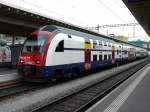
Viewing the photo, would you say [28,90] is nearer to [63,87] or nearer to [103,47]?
[63,87]

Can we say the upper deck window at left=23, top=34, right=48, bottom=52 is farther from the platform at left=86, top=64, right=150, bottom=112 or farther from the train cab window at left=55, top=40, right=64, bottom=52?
the platform at left=86, top=64, right=150, bottom=112

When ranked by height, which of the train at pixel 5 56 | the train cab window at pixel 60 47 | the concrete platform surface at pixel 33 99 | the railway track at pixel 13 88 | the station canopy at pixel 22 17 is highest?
the station canopy at pixel 22 17

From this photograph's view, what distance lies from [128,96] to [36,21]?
49.7 ft

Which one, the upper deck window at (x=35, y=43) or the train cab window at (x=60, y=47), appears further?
→ the train cab window at (x=60, y=47)

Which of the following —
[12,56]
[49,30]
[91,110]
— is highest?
[49,30]

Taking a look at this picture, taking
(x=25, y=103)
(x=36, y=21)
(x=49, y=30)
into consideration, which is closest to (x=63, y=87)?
(x=49, y=30)

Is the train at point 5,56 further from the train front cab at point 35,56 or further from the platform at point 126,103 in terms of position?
the platform at point 126,103

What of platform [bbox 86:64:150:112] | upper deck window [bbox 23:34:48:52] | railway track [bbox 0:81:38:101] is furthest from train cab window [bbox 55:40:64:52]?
platform [bbox 86:64:150:112]

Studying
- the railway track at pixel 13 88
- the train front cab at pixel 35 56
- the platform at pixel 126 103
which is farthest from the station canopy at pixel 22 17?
the platform at pixel 126 103

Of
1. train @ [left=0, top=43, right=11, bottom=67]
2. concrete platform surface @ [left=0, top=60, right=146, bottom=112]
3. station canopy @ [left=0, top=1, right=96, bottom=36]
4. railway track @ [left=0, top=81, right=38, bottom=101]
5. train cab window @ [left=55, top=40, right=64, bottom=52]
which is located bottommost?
concrete platform surface @ [left=0, top=60, right=146, bottom=112]

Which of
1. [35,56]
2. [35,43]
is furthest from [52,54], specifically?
[35,43]

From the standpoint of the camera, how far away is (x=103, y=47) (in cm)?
2283

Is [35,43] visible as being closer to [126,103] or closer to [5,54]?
[126,103]

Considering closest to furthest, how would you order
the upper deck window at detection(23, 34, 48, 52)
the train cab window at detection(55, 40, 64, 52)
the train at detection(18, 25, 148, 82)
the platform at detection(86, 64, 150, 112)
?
the platform at detection(86, 64, 150, 112) → the train at detection(18, 25, 148, 82) → the upper deck window at detection(23, 34, 48, 52) → the train cab window at detection(55, 40, 64, 52)
